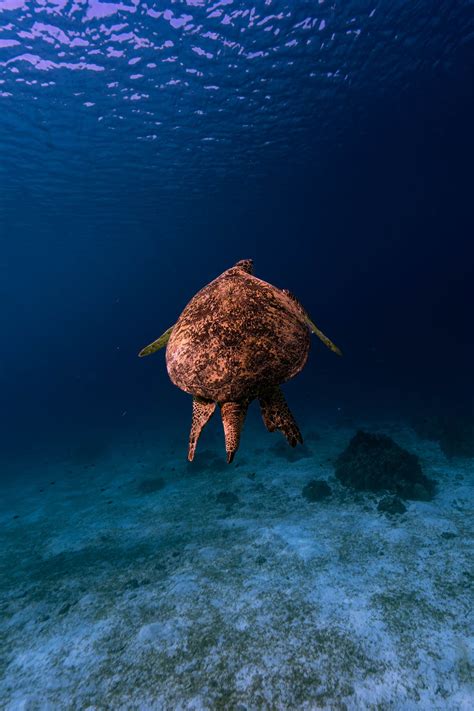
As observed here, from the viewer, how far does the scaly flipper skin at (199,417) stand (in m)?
3.74

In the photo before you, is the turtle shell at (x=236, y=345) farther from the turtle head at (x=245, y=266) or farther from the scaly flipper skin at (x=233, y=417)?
the turtle head at (x=245, y=266)

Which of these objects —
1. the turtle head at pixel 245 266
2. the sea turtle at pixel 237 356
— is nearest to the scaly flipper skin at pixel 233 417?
the sea turtle at pixel 237 356

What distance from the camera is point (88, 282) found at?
105m

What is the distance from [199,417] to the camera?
12.8 ft

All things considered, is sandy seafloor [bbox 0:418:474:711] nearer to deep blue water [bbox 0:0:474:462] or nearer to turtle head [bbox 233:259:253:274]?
turtle head [bbox 233:259:253:274]

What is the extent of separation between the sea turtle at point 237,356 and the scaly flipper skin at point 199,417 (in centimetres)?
1

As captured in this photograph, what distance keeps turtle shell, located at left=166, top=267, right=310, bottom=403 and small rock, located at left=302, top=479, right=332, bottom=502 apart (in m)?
11.9

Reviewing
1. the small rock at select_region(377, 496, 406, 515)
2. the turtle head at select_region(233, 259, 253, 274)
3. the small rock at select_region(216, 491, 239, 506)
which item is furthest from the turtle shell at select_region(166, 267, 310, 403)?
the small rock at select_region(216, 491, 239, 506)

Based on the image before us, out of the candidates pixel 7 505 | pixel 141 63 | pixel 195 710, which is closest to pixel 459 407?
pixel 195 710

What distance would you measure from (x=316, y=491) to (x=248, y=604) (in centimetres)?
657

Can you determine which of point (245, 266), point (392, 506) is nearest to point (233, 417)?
point (245, 266)

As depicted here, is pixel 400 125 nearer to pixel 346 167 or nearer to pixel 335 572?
pixel 346 167

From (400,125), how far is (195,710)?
39.6 meters

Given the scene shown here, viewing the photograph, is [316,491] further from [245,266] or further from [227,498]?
[245,266]
